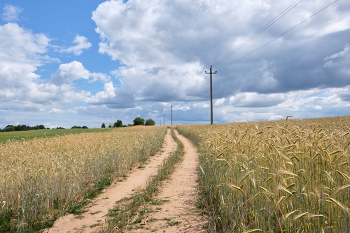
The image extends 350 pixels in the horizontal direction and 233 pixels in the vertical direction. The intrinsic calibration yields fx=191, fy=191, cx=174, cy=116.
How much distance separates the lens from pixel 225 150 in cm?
562

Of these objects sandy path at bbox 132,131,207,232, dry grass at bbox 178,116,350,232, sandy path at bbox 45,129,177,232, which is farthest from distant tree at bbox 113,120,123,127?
dry grass at bbox 178,116,350,232

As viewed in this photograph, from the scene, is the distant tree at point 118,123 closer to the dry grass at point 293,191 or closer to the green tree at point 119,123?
the green tree at point 119,123

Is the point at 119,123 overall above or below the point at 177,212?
above

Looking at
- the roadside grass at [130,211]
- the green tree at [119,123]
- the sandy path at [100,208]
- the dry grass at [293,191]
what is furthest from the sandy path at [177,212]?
the green tree at [119,123]

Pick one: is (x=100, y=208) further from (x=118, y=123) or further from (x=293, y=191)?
(x=118, y=123)

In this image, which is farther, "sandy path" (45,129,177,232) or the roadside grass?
"sandy path" (45,129,177,232)

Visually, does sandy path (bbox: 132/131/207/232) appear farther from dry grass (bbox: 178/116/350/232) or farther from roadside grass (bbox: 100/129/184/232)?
dry grass (bbox: 178/116/350/232)

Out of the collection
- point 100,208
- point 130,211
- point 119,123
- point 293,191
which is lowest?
point 100,208

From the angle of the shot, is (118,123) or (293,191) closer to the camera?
(293,191)

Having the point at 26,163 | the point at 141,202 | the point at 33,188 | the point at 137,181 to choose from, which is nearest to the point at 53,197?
the point at 33,188

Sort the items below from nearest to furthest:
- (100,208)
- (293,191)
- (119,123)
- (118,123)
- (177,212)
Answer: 1. (293,191)
2. (177,212)
3. (100,208)
4. (119,123)
5. (118,123)

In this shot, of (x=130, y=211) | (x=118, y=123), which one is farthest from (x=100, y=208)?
(x=118, y=123)

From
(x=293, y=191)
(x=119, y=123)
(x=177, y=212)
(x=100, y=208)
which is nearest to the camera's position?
(x=293, y=191)

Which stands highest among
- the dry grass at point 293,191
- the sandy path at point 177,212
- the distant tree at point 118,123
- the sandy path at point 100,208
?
the distant tree at point 118,123
